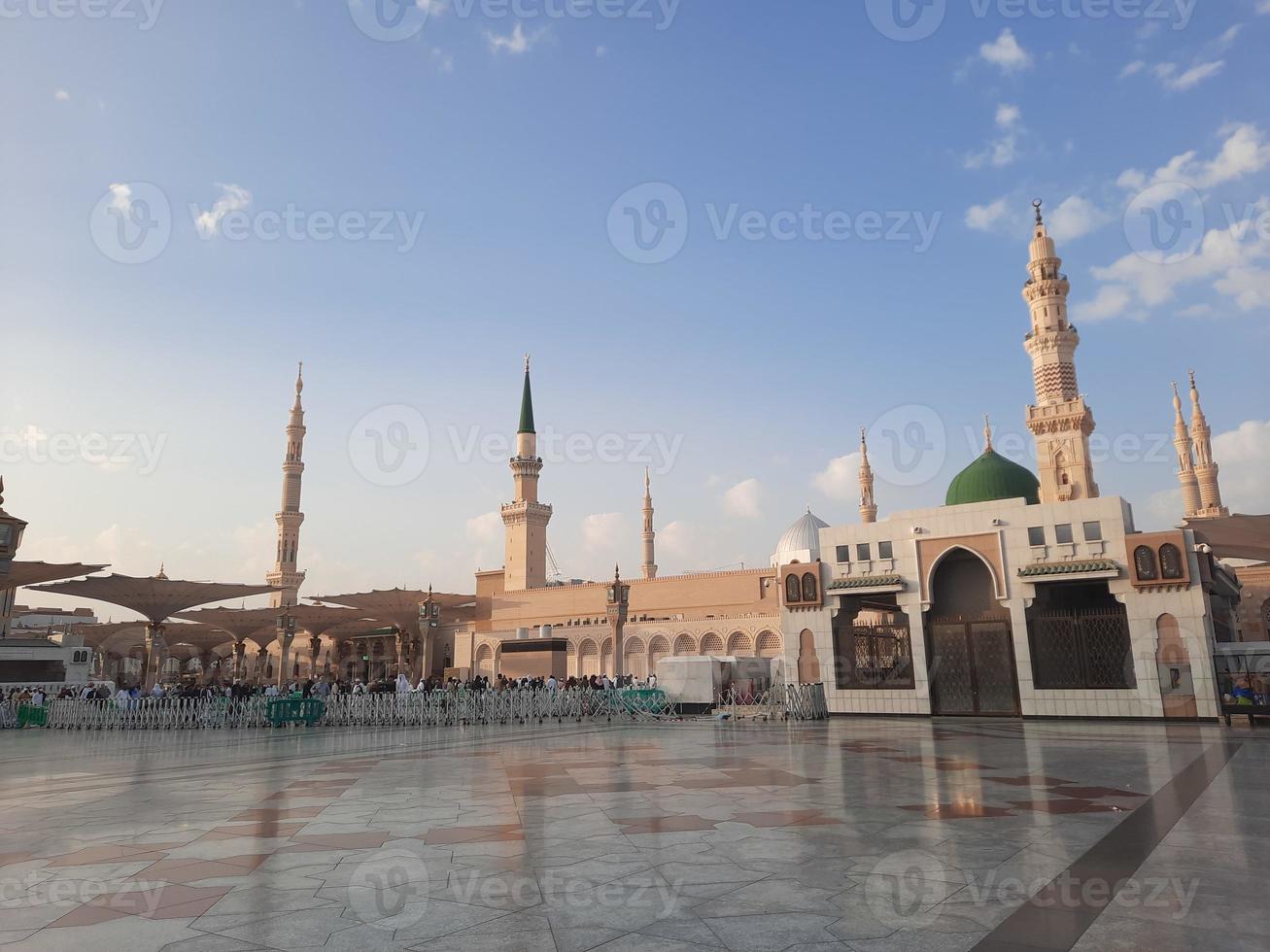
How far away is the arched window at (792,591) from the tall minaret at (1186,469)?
3453cm

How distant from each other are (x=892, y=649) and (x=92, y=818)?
65.0ft

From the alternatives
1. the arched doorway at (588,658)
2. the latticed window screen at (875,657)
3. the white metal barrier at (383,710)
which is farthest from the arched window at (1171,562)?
the arched doorway at (588,658)

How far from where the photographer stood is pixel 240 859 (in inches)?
220

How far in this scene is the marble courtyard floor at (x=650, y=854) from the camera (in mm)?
4000

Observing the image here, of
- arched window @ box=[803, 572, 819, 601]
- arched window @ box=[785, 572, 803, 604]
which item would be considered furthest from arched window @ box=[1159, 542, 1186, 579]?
arched window @ box=[785, 572, 803, 604]

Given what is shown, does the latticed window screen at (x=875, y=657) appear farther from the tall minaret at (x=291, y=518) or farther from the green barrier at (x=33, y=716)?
the tall minaret at (x=291, y=518)

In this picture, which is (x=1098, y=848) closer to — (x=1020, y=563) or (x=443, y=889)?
(x=443, y=889)

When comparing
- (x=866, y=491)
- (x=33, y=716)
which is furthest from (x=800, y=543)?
(x=33, y=716)

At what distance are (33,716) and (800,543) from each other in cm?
4332

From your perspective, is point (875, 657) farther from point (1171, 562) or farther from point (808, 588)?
point (1171, 562)

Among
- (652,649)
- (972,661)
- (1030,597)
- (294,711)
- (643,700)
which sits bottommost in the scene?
(643,700)

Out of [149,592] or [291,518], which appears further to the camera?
[291,518]

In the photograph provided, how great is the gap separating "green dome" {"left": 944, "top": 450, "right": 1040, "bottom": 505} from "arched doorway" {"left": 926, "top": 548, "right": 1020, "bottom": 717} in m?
12.5

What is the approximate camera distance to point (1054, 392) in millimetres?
36906
